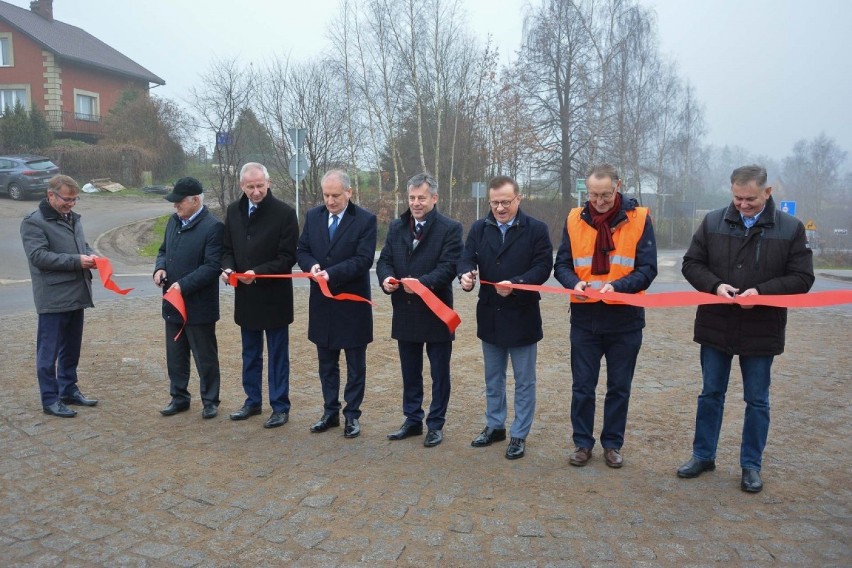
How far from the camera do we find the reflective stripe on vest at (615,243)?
5141 mm

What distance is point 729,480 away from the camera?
4980 millimetres

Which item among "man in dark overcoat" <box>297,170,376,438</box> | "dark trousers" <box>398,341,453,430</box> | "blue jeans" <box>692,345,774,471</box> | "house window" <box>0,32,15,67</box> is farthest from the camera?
"house window" <box>0,32,15,67</box>

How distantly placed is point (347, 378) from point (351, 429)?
43 centimetres

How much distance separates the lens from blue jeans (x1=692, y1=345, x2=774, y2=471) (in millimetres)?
4859

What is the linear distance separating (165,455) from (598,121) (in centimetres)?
3756

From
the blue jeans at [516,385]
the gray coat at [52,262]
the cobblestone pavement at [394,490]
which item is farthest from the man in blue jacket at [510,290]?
the gray coat at [52,262]

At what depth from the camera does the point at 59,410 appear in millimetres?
6398

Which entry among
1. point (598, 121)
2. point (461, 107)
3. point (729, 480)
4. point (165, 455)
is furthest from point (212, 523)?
point (598, 121)

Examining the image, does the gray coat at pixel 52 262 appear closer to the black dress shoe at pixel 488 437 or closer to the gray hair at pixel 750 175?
the black dress shoe at pixel 488 437

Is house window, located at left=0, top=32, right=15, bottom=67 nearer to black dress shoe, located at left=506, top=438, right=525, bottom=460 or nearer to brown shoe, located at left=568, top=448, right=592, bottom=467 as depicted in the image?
black dress shoe, located at left=506, top=438, right=525, bottom=460

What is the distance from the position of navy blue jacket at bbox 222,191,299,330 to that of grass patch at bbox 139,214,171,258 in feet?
58.5

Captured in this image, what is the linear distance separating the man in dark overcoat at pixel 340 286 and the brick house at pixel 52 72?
42.8m

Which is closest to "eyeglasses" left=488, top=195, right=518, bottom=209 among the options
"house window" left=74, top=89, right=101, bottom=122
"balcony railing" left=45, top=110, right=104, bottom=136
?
"balcony railing" left=45, top=110, right=104, bottom=136

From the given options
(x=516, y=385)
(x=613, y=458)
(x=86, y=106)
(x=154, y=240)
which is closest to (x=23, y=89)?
(x=86, y=106)
